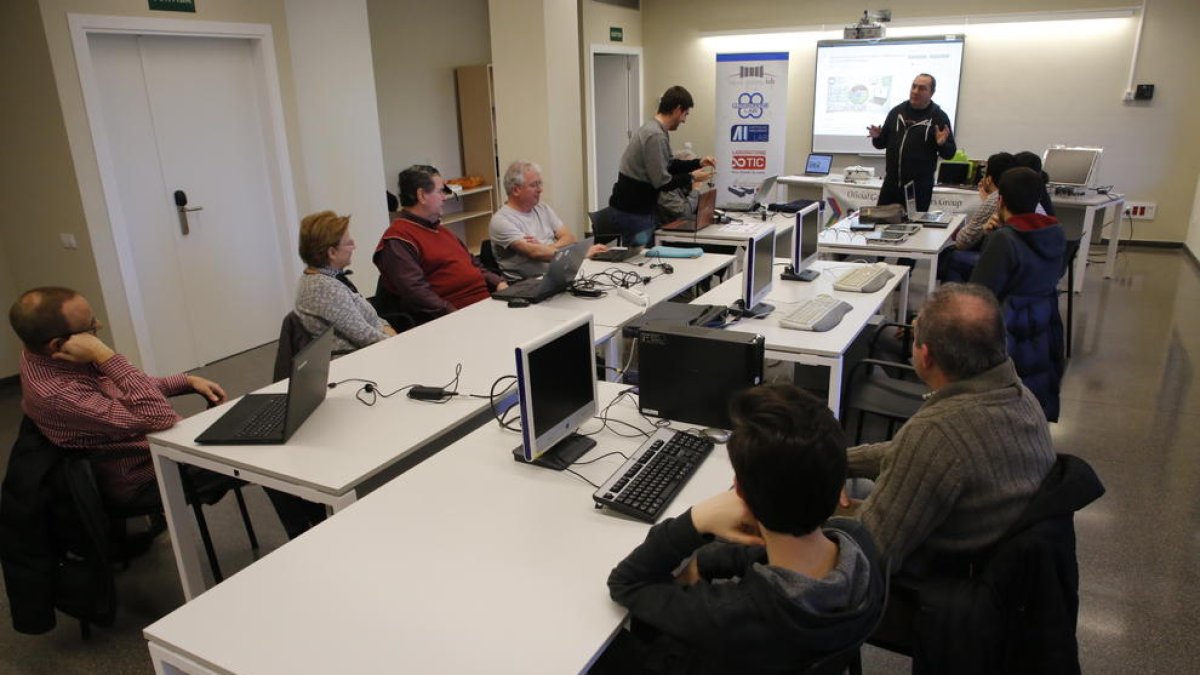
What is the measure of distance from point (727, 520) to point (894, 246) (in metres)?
3.61

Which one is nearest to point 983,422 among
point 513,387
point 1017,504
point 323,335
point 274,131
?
point 1017,504

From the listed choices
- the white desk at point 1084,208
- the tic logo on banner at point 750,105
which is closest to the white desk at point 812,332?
the white desk at point 1084,208

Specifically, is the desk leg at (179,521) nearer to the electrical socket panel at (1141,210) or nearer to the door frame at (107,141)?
the door frame at (107,141)

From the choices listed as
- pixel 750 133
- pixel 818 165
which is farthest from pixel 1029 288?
pixel 750 133

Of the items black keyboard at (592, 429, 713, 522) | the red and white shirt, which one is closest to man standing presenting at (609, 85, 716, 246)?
black keyboard at (592, 429, 713, 522)

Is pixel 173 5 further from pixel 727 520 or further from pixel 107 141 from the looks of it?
pixel 727 520

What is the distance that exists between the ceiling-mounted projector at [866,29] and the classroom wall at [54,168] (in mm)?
5936

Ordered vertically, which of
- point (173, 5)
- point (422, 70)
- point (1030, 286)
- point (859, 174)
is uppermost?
point (173, 5)

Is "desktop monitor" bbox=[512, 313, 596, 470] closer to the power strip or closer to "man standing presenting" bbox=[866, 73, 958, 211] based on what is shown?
the power strip

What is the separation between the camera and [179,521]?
7.66 ft

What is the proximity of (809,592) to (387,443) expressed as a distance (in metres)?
1.34

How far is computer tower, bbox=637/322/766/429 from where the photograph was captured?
2098mm

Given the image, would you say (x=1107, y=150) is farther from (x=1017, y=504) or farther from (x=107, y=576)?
(x=107, y=576)

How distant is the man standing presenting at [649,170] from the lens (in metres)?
5.04
